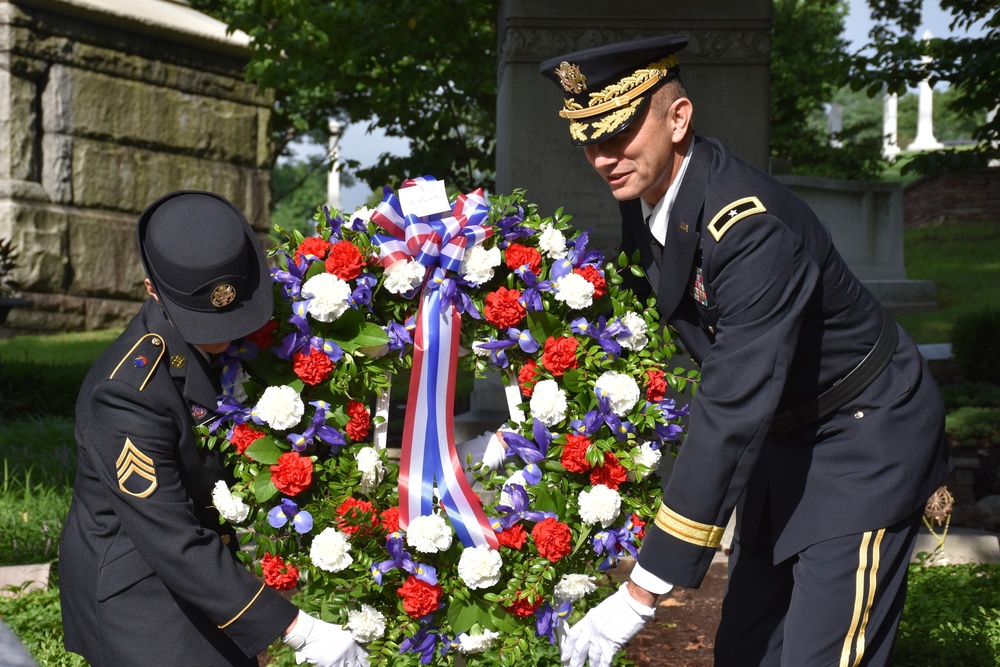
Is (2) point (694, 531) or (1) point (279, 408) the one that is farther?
(1) point (279, 408)

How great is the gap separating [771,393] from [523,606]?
39.0 inches

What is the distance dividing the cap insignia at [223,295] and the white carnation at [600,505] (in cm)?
110

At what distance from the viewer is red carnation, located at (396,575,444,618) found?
9.64 feet

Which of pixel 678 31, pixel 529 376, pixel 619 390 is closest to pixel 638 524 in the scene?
pixel 619 390

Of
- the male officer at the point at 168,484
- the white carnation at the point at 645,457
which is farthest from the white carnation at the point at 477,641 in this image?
the white carnation at the point at 645,457

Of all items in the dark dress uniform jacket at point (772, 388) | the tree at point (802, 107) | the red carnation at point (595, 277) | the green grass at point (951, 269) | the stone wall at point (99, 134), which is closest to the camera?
the dark dress uniform jacket at point (772, 388)

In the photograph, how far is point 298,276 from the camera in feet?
9.89

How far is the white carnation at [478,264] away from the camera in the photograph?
3.05m

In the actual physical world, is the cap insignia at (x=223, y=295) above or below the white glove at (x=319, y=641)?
above

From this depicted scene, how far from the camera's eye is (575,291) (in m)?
3.05

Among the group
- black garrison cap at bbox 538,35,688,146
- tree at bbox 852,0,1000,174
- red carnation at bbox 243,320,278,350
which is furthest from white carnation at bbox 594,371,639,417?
tree at bbox 852,0,1000,174

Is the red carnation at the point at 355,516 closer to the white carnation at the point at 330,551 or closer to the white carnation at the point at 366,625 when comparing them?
the white carnation at the point at 330,551

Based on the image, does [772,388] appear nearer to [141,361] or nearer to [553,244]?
[553,244]

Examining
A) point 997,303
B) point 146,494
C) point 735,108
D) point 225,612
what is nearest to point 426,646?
point 225,612
